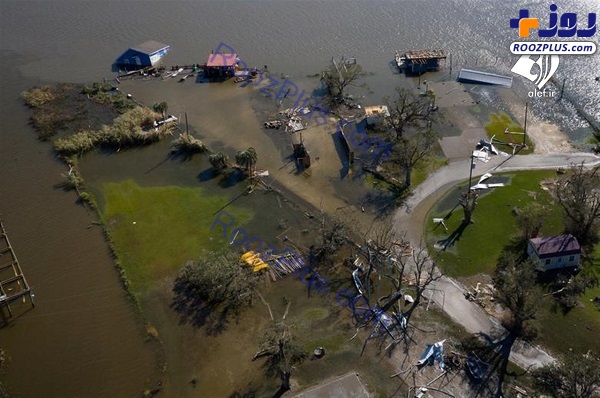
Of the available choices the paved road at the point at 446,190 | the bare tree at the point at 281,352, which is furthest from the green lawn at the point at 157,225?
the paved road at the point at 446,190

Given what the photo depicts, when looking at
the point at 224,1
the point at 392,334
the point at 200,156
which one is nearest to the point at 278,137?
the point at 200,156

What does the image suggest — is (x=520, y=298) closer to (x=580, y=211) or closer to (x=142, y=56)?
(x=580, y=211)

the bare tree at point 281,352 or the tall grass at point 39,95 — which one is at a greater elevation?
the tall grass at point 39,95

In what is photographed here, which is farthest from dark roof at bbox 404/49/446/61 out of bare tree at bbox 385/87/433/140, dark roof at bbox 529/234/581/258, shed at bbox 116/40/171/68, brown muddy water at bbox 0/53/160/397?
brown muddy water at bbox 0/53/160/397

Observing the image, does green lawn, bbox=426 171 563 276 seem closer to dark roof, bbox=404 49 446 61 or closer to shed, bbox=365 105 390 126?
shed, bbox=365 105 390 126

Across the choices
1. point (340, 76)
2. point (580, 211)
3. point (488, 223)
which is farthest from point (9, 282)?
point (580, 211)

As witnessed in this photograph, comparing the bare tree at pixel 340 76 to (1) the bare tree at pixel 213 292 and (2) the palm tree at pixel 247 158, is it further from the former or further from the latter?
(1) the bare tree at pixel 213 292
